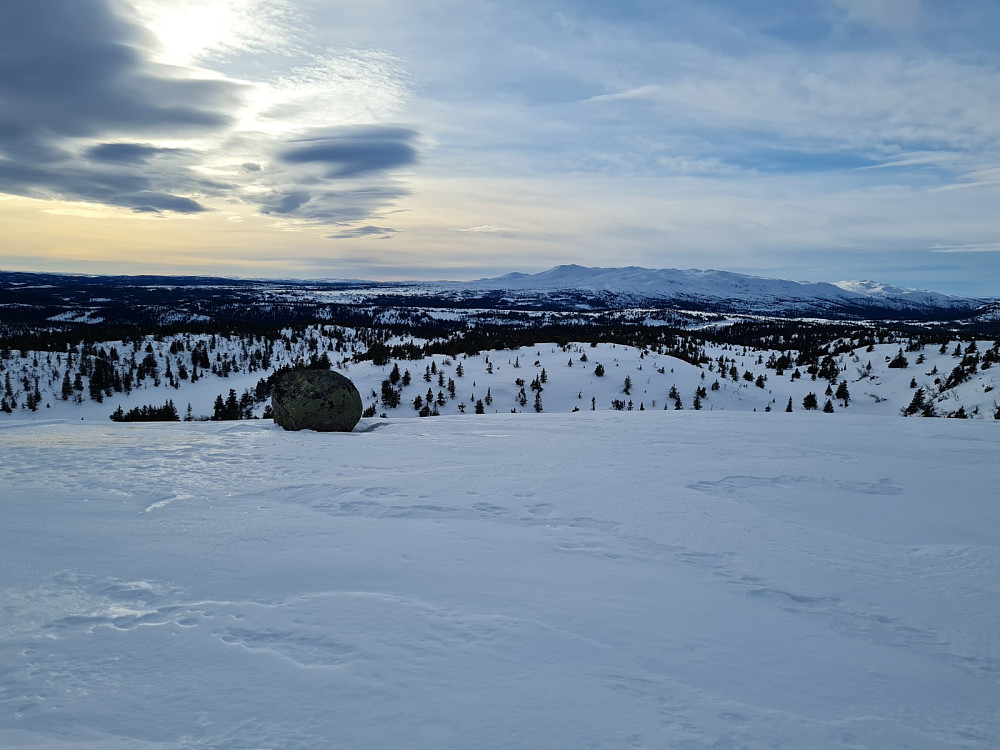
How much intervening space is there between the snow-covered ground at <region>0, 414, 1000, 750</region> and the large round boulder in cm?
397

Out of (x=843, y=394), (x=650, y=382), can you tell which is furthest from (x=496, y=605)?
(x=843, y=394)

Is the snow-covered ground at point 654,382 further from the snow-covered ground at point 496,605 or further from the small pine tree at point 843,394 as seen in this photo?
the snow-covered ground at point 496,605

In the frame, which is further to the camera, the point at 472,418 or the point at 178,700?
the point at 472,418

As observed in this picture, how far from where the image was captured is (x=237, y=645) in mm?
3260

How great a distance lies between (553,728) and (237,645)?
6.56 feet

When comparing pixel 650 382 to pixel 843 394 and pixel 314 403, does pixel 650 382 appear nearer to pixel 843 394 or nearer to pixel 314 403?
pixel 843 394

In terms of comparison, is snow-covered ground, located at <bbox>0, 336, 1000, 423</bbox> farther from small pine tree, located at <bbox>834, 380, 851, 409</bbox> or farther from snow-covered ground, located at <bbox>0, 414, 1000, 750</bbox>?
snow-covered ground, located at <bbox>0, 414, 1000, 750</bbox>

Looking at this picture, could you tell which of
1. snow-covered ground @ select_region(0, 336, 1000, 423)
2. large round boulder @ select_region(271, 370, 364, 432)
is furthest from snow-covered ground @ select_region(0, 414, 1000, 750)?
snow-covered ground @ select_region(0, 336, 1000, 423)

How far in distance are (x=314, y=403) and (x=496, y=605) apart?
902 centimetres

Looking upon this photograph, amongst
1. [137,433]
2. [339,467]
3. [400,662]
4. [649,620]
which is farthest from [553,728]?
[137,433]

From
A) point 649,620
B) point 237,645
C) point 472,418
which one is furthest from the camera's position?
point 472,418

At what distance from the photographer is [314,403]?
11805mm

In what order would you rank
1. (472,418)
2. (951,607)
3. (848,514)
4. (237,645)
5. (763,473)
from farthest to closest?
1. (472,418)
2. (763,473)
3. (848,514)
4. (951,607)
5. (237,645)

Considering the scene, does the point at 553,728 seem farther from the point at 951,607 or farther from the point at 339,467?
the point at 339,467
